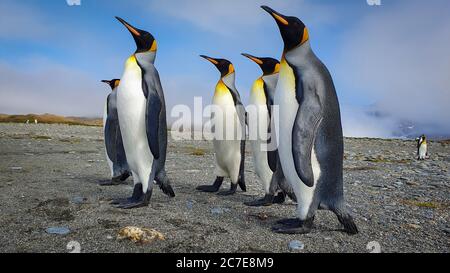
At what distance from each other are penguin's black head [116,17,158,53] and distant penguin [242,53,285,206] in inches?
51.2

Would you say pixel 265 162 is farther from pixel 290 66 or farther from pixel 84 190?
pixel 84 190

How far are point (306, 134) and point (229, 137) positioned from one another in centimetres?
240

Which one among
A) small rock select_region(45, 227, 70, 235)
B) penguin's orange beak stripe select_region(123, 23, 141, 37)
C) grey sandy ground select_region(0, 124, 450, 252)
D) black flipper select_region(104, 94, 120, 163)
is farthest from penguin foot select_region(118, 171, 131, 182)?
small rock select_region(45, 227, 70, 235)

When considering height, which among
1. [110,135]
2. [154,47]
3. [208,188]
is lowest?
[208,188]

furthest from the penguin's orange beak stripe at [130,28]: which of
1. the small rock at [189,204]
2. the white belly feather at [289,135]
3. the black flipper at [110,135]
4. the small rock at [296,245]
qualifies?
the small rock at [296,245]

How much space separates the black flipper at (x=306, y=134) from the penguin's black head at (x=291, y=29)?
59 cm

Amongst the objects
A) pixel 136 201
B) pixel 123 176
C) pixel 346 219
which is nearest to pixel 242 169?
pixel 136 201

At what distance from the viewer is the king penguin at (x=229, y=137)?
5.45m

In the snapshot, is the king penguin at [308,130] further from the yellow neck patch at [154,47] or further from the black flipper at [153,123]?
the yellow neck patch at [154,47]

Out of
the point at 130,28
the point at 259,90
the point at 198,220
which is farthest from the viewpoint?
the point at 259,90

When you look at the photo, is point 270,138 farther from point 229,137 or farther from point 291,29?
point 291,29

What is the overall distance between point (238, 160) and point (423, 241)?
282 cm

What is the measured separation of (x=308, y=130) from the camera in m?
3.14
